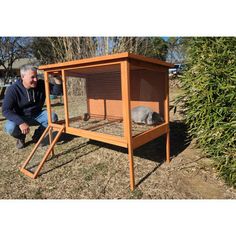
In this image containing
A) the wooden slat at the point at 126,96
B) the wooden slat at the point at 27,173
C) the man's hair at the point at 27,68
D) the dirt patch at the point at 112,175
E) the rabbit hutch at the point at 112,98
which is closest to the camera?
the wooden slat at the point at 126,96

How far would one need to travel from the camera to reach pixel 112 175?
2.18 m

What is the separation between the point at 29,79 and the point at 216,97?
218 cm

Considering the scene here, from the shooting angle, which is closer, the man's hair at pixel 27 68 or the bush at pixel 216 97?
the bush at pixel 216 97

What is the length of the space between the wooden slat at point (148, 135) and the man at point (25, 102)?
1.13 meters

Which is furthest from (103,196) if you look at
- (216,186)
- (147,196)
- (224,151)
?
(224,151)

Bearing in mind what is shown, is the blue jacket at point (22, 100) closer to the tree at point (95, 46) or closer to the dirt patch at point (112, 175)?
the dirt patch at point (112, 175)

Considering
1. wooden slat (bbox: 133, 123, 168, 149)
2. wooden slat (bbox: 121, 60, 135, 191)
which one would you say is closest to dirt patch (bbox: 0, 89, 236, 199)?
wooden slat (bbox: 133, 123, 168, 149)

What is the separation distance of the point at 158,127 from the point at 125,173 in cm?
59

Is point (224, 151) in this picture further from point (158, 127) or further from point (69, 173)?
point (69, 173)

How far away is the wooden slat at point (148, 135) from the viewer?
6.08ft

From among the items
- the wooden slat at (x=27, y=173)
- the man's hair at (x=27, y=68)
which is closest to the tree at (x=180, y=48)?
the man's hair at (x=27, y=68)

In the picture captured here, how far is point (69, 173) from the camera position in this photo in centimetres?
224

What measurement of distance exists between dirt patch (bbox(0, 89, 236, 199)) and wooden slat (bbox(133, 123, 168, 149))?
0.40m

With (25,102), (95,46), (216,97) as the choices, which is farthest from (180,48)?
(95,46)
